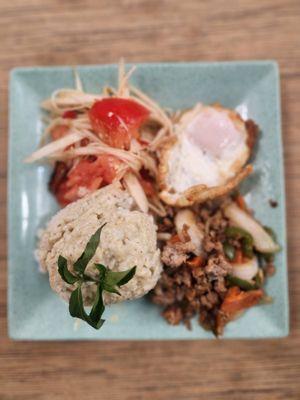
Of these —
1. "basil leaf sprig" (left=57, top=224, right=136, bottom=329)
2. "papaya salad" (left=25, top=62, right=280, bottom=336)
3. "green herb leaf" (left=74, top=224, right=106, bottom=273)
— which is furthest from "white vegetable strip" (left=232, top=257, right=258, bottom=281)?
"green herb leaf" (left=74, top=224, right=106, bottom=273)

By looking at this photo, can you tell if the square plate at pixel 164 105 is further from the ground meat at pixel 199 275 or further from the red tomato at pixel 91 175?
the red tomato at pixel 91 175

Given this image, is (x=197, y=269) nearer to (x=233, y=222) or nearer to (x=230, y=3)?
(x=233, y=222)

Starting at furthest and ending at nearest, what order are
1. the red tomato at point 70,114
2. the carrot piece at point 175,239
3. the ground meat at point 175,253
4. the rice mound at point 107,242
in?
the red tomato at point 70,114 < the carrot piece at point 175,239 < the ground meat at point 175,253 < the rice mound at point 107,242

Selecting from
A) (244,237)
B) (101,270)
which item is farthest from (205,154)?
(101,270)

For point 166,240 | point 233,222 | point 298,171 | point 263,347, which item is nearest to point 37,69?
point 166,240

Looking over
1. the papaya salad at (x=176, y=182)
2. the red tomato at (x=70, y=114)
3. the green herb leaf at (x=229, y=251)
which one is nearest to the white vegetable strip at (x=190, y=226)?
the papaya salad at (x=176, y=182)

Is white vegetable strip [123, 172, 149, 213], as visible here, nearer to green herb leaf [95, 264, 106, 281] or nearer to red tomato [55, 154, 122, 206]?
red tomato [55, 154, 122, 206]

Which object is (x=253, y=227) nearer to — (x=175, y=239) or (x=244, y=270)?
(x=244, y=270)

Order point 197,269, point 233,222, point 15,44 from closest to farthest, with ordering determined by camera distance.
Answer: point 197,269, point 233,222, point 15,44
